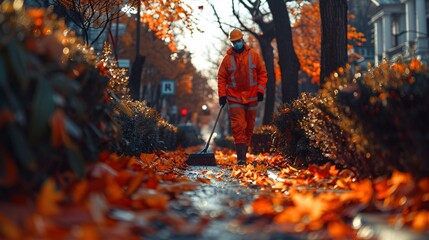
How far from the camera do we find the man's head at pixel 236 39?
12320mm

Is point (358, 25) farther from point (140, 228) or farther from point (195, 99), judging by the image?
point (140, 228)

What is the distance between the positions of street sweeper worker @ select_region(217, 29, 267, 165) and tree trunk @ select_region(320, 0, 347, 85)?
111cm

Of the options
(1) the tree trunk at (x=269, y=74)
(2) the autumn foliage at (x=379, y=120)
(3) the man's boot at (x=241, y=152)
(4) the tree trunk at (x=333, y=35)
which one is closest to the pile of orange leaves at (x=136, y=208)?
(2) the autumn foliage at (x=379, y=120)

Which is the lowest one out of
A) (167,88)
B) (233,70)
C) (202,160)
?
(202,160)

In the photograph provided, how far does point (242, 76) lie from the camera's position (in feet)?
41.1

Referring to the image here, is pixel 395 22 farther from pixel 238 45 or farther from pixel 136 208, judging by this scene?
pixel 136 208

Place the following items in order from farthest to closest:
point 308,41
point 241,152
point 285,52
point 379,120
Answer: point 308,41
point 285,52
point 241,152
point 379,120

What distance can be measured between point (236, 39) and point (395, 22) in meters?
66.7

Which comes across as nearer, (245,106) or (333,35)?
(333,35)

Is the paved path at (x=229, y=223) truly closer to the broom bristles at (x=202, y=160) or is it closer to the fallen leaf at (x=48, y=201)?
the fallen leaf at (x=48, y=201)

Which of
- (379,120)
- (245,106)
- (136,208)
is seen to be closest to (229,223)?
(136,208)

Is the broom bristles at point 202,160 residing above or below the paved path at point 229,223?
below

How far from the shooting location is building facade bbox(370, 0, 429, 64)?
62438mm

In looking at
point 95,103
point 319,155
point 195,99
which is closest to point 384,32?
point 195,99
